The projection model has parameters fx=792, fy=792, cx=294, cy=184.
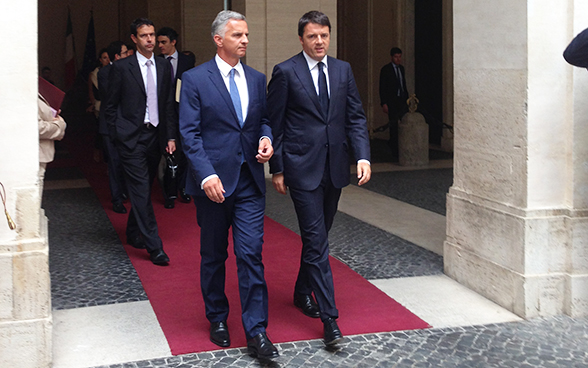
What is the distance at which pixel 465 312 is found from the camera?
504 centimetres

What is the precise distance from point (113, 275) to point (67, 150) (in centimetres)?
1046

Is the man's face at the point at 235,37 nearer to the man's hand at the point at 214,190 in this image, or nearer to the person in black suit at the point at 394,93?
the man's hand at the point at 214,190

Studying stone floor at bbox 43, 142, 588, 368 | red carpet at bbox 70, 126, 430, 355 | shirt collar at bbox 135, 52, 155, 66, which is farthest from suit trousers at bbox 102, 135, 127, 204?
shirt collar at bbox 135, 52, 155, 66

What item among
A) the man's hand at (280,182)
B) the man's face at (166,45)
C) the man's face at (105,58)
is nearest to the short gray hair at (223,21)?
the man's hand at (280,182)

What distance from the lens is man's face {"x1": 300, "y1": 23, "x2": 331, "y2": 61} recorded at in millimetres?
4480

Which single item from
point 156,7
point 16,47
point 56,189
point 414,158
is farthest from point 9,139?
point 156,7

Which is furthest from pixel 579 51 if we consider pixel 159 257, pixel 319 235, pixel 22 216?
pixel 159 257

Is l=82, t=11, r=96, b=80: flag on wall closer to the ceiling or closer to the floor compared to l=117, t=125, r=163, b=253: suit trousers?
closer to the ceiling

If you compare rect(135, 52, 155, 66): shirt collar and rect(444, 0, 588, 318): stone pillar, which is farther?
rect(135, 52, 155, 66): shirt collar

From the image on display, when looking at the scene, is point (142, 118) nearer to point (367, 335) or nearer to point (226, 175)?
point (226, 175)

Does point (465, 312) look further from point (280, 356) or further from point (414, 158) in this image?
point (414, 158)

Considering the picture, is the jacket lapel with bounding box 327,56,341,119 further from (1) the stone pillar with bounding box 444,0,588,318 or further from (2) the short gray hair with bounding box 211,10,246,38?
(1) the stone pillar with bounding box 444,0,588,318

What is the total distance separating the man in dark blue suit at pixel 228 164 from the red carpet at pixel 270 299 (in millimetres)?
293

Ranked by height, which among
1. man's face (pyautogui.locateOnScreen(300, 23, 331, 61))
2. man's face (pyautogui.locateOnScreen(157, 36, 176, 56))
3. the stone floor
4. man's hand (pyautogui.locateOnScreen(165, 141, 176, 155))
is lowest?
the stone floor
